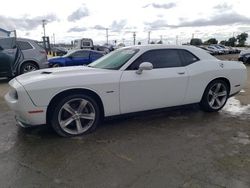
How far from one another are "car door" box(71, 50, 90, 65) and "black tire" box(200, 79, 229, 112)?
389 inches

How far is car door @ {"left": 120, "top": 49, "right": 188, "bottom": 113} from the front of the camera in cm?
442

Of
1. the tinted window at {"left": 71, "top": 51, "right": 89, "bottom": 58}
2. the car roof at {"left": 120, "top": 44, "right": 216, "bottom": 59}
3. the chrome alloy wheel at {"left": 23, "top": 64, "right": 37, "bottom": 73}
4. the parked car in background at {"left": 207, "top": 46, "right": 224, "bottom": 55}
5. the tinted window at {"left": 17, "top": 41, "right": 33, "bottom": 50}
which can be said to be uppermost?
the car roof at {"left": 120, "top": 44, "right": 216, "bottom": 59}

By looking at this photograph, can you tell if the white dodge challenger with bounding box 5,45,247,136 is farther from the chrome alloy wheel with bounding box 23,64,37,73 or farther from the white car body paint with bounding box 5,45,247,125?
the chrome alloy wheel with bounding box 23,64,37,73

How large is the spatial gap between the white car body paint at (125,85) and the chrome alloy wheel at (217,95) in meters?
0.21

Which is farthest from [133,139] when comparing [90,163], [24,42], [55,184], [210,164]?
[24,42]

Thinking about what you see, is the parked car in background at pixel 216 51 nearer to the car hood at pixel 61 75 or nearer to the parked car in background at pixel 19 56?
the parked car in background at pixel 19 56

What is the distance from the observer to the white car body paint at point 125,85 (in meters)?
3.86

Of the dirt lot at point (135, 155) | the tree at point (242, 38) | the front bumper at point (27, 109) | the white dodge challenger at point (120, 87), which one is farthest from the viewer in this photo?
the tree at point (242, 38)

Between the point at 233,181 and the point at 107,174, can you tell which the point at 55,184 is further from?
the point at 233,181

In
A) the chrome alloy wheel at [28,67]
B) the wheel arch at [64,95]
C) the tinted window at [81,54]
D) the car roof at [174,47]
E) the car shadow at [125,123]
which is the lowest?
the car shadow at [125,123]

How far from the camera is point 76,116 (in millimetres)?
4176

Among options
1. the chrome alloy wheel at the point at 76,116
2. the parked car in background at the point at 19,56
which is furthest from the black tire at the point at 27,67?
the chrome alloy wheel at the point at 76,116

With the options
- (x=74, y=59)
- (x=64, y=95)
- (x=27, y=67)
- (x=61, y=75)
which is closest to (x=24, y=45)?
(x=27, y=67)

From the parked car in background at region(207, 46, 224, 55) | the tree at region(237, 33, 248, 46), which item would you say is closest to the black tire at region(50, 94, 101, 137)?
the parked car in background at region(207, 46, 224, 55)
